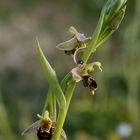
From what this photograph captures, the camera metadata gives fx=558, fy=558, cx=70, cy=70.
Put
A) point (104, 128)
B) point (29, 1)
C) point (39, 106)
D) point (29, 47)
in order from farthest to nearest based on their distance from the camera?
point (29, 1), point (29, 47), point (39, 106), point (104, 128)

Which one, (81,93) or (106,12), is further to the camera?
(81,93)

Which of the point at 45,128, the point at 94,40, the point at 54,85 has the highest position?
the point at 94,40

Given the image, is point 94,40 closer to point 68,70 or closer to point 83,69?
point 83,69

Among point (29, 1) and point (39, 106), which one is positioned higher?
point (29, 1)

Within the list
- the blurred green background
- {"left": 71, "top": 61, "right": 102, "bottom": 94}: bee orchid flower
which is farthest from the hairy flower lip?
the blurred green background

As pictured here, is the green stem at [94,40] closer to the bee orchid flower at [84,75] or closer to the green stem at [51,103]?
the bee orchid flower at [84,75]

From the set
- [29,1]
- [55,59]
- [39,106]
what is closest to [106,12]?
[39,106]

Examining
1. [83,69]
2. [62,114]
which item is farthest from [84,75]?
[62,114]

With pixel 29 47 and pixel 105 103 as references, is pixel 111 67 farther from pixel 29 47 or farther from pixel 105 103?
pixel 29 47

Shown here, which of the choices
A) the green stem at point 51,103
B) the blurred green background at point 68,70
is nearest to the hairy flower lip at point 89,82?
the green stem at point 51,103
